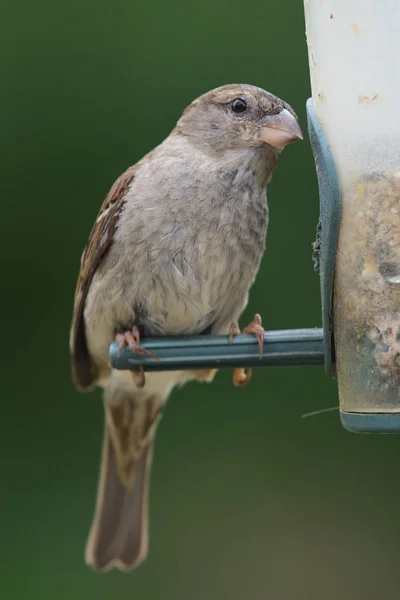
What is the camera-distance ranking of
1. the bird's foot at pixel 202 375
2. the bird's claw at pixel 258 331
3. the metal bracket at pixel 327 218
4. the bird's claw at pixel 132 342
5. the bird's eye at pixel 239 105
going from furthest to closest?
1. the bird's foot at pixel 202 375
2. the bird's eye at pixel 239 105
3. the bird's claw at pixel 132 342
4. the bird's claw at pixel 258 331
5. the metal bracket at pixel 327 218

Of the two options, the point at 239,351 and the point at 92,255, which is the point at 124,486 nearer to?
the point at 92,255

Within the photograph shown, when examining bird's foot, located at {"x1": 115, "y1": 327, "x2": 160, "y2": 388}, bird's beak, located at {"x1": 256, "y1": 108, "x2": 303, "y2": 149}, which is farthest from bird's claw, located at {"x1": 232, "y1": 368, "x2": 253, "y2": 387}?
bird's beak, located at {"x1": 256, "y1": 108, "x2": 303, "y2": 149}

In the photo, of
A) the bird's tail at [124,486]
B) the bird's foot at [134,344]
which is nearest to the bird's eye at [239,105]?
the bird's foot at [134,344]

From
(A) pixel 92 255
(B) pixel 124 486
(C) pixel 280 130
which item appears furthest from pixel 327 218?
(B) pixel 124 486

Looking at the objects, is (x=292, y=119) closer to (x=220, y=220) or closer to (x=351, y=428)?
(x=220, y=220)

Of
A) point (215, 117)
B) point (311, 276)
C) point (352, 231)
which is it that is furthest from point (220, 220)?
point (311, 276)

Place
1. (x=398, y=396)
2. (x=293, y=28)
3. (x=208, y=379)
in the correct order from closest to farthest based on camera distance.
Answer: (x=398, y=396), (x=208, y=379), (x=293, y=28)

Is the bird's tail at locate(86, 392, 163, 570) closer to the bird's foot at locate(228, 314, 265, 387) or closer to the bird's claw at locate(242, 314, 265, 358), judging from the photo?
the bird's foot at locate(228, 314, 265, 387)

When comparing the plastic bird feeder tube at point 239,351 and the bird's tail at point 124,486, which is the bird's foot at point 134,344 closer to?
the plastic bird feeder tube at point 239,351
